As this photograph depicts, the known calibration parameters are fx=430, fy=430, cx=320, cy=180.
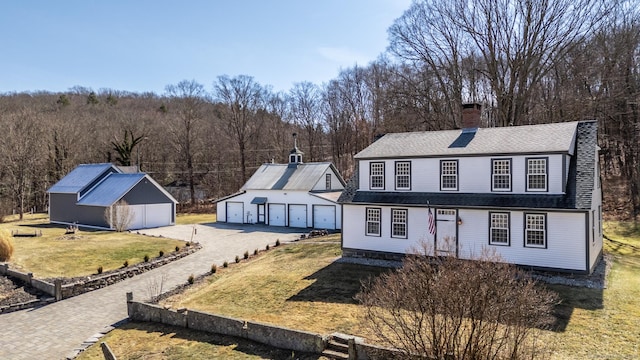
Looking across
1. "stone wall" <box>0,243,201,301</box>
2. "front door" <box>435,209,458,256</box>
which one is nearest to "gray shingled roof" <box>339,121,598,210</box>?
"front door" <box>435,209,458,256</box>

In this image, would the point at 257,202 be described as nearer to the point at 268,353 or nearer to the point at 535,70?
the point at 535,70

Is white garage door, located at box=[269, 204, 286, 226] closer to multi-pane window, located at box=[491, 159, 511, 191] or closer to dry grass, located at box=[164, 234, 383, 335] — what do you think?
dry grass, located at box=[164, 234, 383, 335]

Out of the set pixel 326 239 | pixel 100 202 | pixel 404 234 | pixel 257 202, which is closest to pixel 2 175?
pixel 100 202

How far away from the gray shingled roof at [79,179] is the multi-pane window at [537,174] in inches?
1463

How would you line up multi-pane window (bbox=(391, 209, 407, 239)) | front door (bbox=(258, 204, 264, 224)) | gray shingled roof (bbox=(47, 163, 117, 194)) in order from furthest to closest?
gray shingled roof (bbox=(47, 163, 117, 194))
front door (bbox=(258, 204, 264, 224))
multi-pane window (bbox=(391, 209, 407, 239))

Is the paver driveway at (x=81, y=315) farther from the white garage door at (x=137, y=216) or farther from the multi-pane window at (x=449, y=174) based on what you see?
the multi-pane window at (x=449, y=174)

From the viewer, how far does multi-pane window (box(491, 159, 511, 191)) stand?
60.5ft

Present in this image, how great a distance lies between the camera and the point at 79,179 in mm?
41312

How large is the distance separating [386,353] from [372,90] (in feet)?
138

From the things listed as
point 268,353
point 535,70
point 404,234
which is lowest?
point 268,353

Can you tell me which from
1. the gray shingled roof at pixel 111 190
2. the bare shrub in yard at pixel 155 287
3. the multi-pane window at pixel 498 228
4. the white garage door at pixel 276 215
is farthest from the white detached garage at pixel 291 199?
the multi-pane window at pixel 498 228

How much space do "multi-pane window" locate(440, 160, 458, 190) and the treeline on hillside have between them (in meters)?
13.9

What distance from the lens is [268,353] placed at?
12094 mm

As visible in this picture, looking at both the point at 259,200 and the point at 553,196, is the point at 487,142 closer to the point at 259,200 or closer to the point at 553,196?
the point at 553,196
